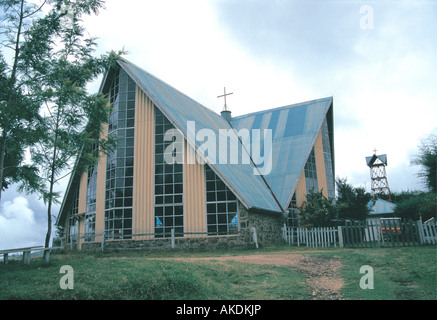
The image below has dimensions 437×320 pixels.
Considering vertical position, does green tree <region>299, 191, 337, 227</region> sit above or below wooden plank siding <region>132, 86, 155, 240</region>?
below

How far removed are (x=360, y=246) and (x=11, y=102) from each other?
48.1 feet

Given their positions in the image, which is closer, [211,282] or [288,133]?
[211,282]

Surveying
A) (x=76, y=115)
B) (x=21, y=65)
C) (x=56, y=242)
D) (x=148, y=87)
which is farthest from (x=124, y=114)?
(x=56, y=242)

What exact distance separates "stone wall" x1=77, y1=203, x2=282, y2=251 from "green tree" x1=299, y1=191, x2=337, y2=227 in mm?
2883

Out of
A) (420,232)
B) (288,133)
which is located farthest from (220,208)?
(288,133)

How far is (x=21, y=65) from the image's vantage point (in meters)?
11.9

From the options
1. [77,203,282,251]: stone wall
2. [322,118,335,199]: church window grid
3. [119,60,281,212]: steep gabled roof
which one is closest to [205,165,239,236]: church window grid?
[77,203,282,251]: stone wall

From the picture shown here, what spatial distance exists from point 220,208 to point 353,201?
9228 millimetres

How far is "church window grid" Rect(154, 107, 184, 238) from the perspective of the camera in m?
18.1

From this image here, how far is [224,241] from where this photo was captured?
1720cm

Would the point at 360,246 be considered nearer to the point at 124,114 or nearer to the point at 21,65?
the point at 124,114

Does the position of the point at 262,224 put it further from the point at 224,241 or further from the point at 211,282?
the point at 211,282

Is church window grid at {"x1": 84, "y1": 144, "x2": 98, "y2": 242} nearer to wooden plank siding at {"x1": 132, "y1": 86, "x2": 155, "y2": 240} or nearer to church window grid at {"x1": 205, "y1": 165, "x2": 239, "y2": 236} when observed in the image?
wooden plank siding at {"x1": 132, "y1": 86, "x2": 155, "y2": 240}

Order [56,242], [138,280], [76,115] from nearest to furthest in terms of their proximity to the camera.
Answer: [138,280] → [76,115] → [56,242]
